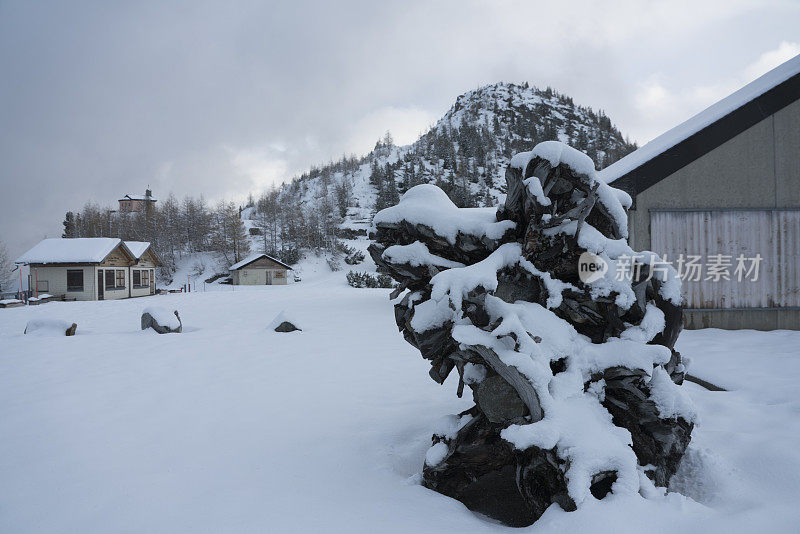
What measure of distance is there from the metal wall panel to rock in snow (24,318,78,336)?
14.4 meters

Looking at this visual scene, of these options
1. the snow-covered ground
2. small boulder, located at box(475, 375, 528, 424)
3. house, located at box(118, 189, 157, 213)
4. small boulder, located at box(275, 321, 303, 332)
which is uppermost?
house, located at box(118, 189, 157, 213)

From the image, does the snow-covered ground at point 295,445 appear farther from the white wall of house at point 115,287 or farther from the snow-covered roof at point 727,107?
the white wall of house at point 115,287

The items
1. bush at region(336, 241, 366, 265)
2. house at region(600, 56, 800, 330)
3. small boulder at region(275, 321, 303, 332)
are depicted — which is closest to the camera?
house at region(600, 56, 800, 330)

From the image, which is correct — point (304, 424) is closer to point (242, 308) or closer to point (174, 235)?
point (242, 308)

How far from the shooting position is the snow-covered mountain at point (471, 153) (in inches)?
2180

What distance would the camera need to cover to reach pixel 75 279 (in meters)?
25.9

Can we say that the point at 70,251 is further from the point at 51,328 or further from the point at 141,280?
the point at 51,328

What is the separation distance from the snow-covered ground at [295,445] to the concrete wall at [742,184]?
1.84 feet

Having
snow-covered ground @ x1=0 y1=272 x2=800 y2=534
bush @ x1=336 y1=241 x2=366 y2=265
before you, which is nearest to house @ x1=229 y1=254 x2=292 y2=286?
bush @ x1=336 y1=241 x2=366 y2=265

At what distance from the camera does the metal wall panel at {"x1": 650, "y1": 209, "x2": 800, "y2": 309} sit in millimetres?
8289

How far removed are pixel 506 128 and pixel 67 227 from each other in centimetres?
7569

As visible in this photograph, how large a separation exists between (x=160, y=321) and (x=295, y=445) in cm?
896

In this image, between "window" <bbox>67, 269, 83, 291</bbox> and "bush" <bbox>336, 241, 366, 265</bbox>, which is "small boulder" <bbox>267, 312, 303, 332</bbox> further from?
"bush" <bbox>336, 241, 366, 265</bbox>

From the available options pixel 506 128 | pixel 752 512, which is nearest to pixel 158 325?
pixel 752 512
